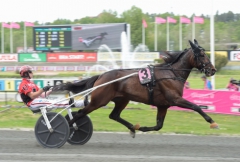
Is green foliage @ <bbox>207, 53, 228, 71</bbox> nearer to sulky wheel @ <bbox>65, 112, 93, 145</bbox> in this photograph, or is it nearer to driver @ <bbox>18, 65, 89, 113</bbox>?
sulky wheel @ <bbox>65, 112, 93, 145</bbox>

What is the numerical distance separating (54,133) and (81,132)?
1.99 feet

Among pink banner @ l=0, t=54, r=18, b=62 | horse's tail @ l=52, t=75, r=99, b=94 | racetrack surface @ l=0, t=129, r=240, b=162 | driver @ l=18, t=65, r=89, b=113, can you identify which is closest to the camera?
racetrack surface @ l=0, t=129, r=240, b=162

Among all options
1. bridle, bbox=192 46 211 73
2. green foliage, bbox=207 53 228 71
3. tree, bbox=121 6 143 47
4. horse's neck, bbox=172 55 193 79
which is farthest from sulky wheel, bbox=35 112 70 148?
tree, bbox=121 6 143 47

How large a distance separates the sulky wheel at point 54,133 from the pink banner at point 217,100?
732 cm

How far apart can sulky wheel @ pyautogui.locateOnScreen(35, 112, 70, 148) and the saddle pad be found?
1430 mm

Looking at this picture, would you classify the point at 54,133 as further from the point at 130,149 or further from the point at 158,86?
the point at 158,86

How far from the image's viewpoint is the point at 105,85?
24.1 feet

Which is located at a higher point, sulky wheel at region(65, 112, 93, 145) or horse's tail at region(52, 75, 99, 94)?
horse's tail at region(52, 75, 99, 94)

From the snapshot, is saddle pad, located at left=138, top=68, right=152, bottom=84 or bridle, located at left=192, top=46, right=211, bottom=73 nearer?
saddle pad, located at left=138, top=68, right=152, bottom=84

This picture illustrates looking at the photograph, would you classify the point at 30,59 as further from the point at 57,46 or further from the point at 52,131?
the point at 52,131

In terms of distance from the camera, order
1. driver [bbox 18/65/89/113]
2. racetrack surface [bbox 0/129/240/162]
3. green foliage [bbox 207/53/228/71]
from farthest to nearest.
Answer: green foliage [bbox 207/53/228/71]
driver [bbox 18/65/89/113]
racetrack surface [bbox 0/129/240/162]

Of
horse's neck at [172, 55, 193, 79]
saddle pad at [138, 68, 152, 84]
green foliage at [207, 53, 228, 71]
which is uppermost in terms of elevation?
horse's neck at [172, 55, 193, 79]

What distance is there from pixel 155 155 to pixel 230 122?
613 cm

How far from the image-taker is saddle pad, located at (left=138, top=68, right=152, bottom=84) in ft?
23.9
